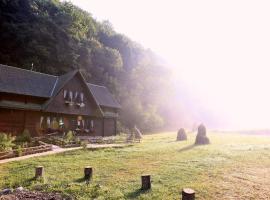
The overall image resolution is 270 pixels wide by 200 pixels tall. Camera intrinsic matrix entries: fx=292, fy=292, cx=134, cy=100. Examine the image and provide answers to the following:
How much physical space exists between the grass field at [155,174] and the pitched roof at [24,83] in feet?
43.5

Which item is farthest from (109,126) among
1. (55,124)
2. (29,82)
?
(29,82)

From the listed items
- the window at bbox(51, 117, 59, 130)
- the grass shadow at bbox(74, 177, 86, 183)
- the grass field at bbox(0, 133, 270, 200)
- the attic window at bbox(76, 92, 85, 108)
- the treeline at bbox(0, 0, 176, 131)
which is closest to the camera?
the grass field at bbox(0, 133, 270, 200)

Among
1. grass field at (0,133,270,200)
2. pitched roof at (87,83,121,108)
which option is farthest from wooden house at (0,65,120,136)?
grass field at (0,133,270,200)

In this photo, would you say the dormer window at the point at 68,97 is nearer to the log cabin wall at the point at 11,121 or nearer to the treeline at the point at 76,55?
the log cabin wall at the point at 11,121

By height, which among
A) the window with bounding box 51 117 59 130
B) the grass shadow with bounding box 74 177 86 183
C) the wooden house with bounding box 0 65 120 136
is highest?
the wooden house with bounding box 0 65 120 136

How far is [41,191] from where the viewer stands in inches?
552

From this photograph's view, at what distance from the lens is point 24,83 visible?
1389 inches

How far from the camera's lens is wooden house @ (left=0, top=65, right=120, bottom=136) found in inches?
1305

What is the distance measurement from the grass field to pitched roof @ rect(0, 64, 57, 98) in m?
13.2

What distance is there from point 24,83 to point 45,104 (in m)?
3.56

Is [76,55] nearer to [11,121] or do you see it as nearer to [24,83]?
[24,83]

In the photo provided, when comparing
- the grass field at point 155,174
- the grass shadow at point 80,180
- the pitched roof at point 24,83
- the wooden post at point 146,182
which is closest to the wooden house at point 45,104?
the pitched roof at point 24,83

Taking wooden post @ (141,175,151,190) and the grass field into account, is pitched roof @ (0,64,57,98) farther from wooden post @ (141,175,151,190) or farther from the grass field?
wooden post @ (141,175,151,190)

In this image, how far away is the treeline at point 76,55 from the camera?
2314 inches
